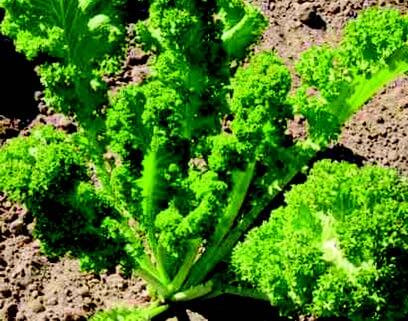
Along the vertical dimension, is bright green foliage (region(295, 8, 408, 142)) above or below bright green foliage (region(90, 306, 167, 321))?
above

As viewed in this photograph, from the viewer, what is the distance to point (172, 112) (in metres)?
4.98

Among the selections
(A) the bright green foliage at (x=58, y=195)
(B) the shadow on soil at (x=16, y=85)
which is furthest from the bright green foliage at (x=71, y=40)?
(B) the shadow on soil at (x=16, y=85)

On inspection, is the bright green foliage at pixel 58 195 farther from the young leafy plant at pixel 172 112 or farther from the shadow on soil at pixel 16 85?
the shadow on soil at pixel 16 85

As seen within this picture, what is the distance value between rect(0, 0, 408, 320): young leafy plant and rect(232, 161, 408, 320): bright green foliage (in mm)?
567

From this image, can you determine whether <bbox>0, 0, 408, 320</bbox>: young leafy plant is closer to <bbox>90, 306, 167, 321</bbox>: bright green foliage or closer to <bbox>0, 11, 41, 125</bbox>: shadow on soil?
<bbox>90, 306, 167, 321</bbox>: bright green foliage

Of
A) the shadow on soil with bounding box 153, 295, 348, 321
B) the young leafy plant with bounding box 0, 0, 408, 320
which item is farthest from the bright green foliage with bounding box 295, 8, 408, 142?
the shadow on soil with bounding box 153, 295, 348, 321

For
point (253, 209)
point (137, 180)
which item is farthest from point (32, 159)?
point (253, 209)

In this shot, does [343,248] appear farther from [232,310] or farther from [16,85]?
[16,85]

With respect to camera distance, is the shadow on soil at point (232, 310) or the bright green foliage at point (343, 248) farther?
the shadow on soil at point (232, 310)

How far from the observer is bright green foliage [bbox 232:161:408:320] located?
14.4 feet

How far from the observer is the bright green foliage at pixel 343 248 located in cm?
439

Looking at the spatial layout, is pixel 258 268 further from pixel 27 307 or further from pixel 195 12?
pixel 27 307

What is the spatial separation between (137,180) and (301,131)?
1.90 metres

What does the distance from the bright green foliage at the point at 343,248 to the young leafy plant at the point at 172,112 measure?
22.3 inches
